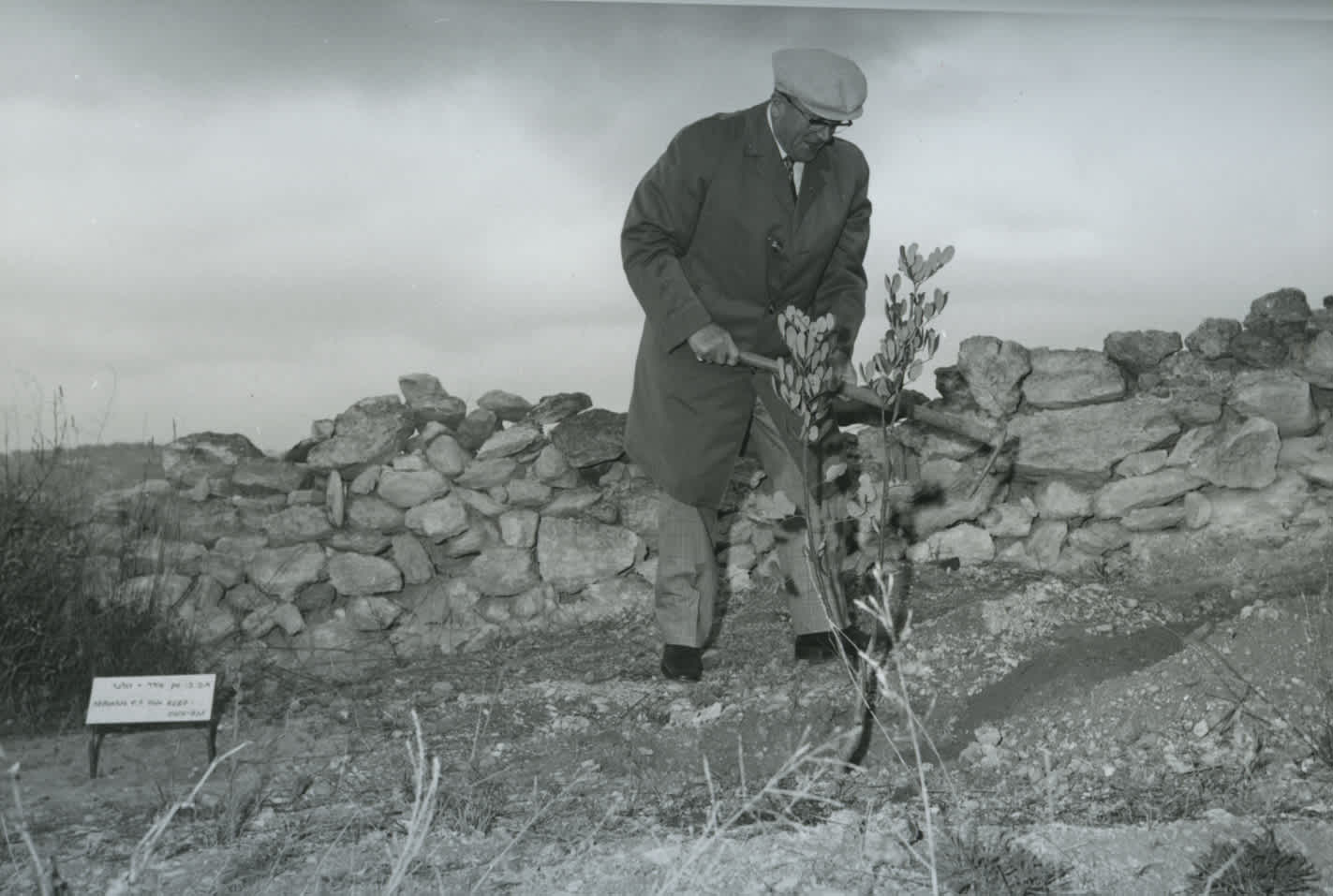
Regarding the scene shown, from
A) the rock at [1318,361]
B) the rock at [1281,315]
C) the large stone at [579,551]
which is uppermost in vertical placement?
the rock at [1281,315]

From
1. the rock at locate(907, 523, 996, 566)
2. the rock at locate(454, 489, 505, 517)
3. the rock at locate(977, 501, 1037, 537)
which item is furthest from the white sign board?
the rock at locate(977, 501, 1037, 537)

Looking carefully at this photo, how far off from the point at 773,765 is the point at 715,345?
1236 millimetres

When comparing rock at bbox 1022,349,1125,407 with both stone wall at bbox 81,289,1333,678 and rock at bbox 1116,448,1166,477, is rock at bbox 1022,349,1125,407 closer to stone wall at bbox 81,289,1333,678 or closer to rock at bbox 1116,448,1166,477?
stone wall at bbox 81,289,1333,678

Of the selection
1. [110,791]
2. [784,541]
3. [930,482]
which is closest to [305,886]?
[110,791]

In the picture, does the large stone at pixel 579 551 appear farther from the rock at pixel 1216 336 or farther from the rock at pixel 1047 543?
the rock at pixel 1216 336

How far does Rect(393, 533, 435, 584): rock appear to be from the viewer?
499cm

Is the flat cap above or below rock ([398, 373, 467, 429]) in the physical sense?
above

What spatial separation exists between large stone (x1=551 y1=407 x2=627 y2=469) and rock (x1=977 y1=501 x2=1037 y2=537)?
160 centimetres

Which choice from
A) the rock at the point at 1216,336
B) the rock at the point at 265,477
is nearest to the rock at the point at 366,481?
the rock at the point at 265,477

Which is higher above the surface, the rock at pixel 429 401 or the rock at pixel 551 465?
the rock at pixel 429 401

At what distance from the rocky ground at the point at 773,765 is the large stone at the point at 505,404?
100 centimetres

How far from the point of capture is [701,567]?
4051 mm

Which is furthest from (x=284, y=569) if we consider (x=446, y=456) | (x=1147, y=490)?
(x=1147, y=490)

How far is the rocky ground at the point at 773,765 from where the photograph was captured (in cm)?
242
